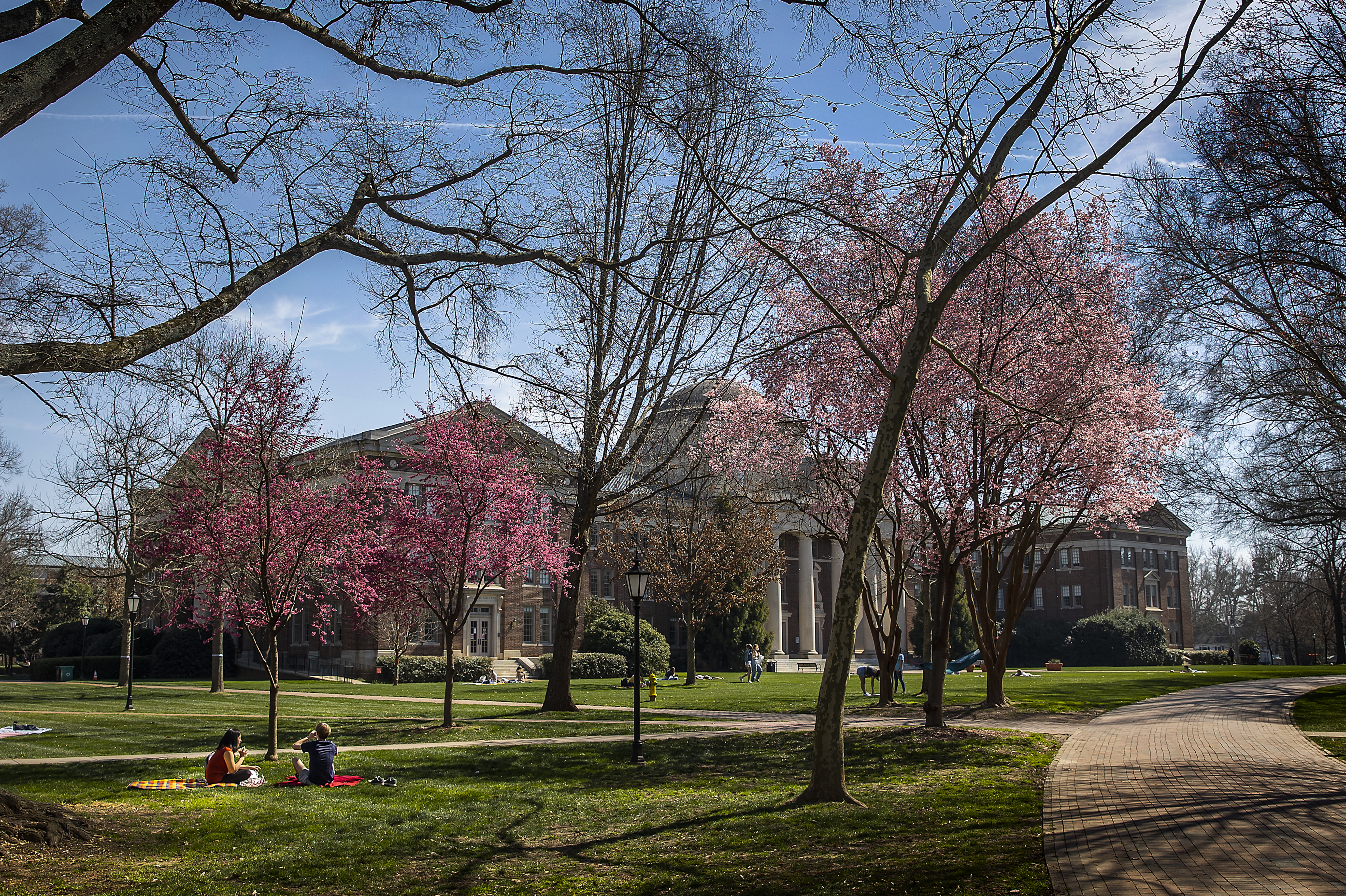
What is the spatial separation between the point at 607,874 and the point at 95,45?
700 cm

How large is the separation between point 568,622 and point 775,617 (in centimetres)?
3564

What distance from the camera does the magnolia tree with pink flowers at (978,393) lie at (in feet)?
53.1

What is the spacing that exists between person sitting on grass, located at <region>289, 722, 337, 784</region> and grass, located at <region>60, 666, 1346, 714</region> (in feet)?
39.4

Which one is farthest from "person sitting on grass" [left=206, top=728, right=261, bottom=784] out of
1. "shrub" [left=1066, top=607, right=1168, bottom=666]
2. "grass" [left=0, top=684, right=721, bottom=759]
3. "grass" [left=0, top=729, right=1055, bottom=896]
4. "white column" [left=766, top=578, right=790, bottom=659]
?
"shrub" [left=1066, top=607, right=1168, bottom=666]

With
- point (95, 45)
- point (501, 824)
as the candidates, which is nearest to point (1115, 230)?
point (501, 824)

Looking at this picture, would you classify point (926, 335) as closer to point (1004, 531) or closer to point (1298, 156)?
point (1298, 156)

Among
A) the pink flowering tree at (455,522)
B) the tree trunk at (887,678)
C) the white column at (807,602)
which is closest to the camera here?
the pink flowering tree at (455,522)

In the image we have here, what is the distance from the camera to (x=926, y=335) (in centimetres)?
983

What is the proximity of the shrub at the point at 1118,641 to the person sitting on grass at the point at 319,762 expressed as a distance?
Answer: 53.1m

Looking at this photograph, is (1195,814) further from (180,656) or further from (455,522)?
(180,656)

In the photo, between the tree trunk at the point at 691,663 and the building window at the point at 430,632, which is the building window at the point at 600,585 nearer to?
the building window at the point at 430,632

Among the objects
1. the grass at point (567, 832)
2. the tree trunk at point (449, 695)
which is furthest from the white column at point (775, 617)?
the grass at point (567, 832)

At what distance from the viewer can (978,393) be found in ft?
51.9

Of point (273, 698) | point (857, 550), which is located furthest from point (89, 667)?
point (857, 550)
